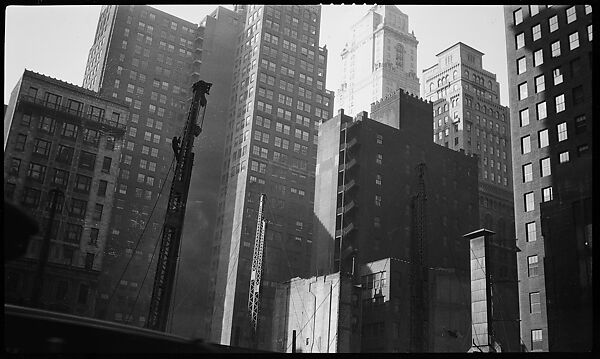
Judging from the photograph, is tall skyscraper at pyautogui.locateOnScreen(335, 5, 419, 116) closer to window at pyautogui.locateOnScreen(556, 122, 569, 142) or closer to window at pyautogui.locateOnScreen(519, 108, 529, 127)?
window at pyautogui.locateOnScreen(519, 108, 529, 127)

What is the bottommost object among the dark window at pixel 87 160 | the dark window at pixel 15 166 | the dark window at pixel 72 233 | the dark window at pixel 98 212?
the dark window at pixel 72 233

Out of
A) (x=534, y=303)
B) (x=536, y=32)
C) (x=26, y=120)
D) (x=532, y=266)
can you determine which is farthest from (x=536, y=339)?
(x=26, y=120)

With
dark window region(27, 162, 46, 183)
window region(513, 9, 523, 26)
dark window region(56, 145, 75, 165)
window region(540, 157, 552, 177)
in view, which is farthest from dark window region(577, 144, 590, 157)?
dark window region(56, 145, 75, 165)

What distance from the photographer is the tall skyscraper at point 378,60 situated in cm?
16638

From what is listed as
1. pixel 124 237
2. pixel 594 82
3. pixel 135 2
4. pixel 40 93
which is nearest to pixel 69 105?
pixel 40 93

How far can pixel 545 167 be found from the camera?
51750 millimetres

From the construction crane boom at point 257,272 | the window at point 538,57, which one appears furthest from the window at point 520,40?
the construction crane boom at point 257,272

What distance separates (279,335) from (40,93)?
38.3 metres

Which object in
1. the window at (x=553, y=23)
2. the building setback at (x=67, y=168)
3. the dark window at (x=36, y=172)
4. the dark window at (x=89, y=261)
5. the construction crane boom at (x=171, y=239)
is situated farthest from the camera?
the dark window at (x=89, y=261)

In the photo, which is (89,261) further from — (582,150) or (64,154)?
(582,150)

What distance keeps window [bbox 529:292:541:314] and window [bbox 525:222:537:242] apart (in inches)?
182

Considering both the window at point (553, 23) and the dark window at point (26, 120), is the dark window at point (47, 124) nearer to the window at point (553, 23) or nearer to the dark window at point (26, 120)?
the dark window at point (26, 120)

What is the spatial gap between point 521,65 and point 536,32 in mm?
3256

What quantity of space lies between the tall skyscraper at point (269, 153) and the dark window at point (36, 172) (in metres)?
35.7
